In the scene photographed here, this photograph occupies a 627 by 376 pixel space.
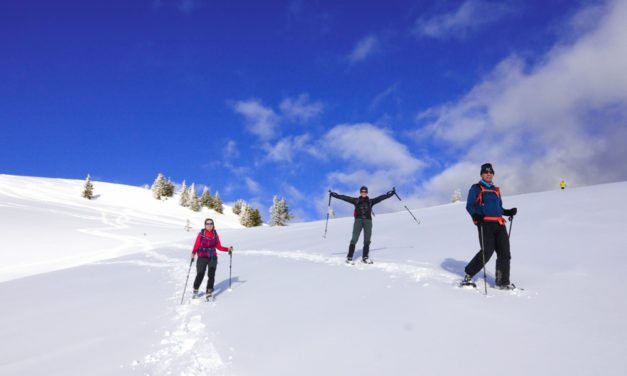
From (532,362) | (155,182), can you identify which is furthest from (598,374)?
(155,182)

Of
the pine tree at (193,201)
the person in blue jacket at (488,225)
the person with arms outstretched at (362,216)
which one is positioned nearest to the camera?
the person in blue jacket at (488,225)

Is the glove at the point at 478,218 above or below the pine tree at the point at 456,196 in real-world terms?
below

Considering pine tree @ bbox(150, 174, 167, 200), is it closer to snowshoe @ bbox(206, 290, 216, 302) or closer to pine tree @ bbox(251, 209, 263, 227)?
pine tree @ bbox(251, 209, 263, 227)

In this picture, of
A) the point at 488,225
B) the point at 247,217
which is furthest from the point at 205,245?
the point at 247,217

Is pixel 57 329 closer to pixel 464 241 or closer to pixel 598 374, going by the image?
pixel 598 374

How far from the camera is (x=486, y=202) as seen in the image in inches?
259

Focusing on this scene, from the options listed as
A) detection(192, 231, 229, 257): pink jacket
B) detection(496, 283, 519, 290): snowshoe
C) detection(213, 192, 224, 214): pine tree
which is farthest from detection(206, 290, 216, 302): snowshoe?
detection(213, 192, 224, 214): pine tree

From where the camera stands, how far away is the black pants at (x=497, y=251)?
6.25m

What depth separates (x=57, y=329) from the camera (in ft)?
21.4

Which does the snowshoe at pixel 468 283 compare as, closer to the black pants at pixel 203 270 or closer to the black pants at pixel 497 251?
the black pants at pixel 497 251

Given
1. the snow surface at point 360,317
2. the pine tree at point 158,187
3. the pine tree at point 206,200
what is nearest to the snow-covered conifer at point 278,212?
the pine tree at point 206,200

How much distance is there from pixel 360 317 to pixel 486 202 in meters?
3.52

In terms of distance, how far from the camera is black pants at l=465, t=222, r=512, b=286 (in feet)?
20.5

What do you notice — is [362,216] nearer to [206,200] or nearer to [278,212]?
[278,212]
